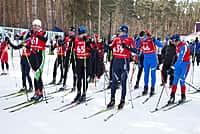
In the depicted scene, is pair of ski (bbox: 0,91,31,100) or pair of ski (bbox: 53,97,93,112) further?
pair of ski (bbox: 0,91,31,100)

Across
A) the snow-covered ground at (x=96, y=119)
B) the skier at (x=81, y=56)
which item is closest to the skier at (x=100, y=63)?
the snow-covered ground at (x=96, y=119)

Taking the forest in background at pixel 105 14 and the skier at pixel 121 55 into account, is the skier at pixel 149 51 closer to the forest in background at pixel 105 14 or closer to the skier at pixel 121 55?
the skier at pixel 121 55

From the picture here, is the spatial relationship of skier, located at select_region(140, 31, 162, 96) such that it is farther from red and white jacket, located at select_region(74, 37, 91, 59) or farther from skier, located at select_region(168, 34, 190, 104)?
red and white jacket, located at select_region(74, 37, 91, 59)

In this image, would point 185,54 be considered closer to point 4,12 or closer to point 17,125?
point 17,125

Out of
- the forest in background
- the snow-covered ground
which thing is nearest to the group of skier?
the snow-covered ground

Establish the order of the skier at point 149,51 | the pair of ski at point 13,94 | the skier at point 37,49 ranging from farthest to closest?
the skier at point 149,51, the pair of ski at point 13,94, the skier at point 37,49

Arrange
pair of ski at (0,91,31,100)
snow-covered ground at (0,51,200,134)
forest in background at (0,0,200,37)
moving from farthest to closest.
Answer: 1. forest in background at (0,0,200,37)
2. pair of ski at (0,91,31,100)
3. snow-covered ground at (0,51,200,134)

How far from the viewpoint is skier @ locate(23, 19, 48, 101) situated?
7590 mm

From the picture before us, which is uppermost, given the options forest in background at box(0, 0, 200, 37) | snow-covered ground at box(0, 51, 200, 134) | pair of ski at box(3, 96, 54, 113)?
forest in background at box(0, 0, 200, 37)

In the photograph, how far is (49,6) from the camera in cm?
3728

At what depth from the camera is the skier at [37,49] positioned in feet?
24.9

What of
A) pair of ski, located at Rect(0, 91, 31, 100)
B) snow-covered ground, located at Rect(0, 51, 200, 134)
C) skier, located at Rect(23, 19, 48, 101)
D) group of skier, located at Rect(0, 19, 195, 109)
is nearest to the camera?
snow-covered ground, located at Rect(0, 51, 200, 134)

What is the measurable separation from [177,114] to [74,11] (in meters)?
33.7

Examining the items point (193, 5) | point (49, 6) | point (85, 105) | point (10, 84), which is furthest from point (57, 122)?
point (193, 5)
